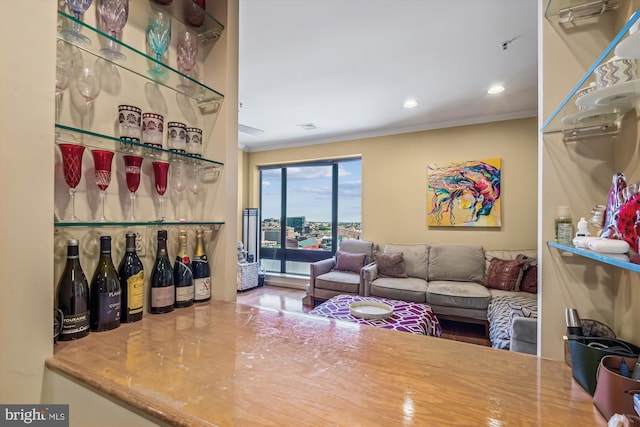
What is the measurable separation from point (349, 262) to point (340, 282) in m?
0.45

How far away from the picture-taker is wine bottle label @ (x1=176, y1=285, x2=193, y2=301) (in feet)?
3.78

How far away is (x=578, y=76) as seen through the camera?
0.94m

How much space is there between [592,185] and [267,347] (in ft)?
3.71

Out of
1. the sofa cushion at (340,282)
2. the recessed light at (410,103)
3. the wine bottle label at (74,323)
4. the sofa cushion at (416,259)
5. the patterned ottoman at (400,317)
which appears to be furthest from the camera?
the sofa cushion at (416,259)

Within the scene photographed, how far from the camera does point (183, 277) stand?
1179mm

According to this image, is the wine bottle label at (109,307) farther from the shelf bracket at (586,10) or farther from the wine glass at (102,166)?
the shelf bracket at (586,10)

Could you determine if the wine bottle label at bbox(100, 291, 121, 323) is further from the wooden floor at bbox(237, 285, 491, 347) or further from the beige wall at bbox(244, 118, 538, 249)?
the beige wall at bbox(244, 118, 538, 249)

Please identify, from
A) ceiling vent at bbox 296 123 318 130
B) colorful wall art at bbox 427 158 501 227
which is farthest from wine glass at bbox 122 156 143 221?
colorful wall art at bbox 427 158 501 227

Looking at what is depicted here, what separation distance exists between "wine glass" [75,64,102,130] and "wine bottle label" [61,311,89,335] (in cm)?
61

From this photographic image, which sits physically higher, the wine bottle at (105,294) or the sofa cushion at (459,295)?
the wine bottle at (105,294)

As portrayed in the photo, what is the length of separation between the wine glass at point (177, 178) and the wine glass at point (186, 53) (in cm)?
34

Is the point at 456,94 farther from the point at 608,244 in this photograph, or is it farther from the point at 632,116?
the point at 608,244

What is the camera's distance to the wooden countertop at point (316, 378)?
525mm

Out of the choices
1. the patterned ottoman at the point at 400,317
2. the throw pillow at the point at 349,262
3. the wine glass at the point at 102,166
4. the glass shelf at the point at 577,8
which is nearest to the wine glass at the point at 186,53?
the wine glass at the point at 102,166
